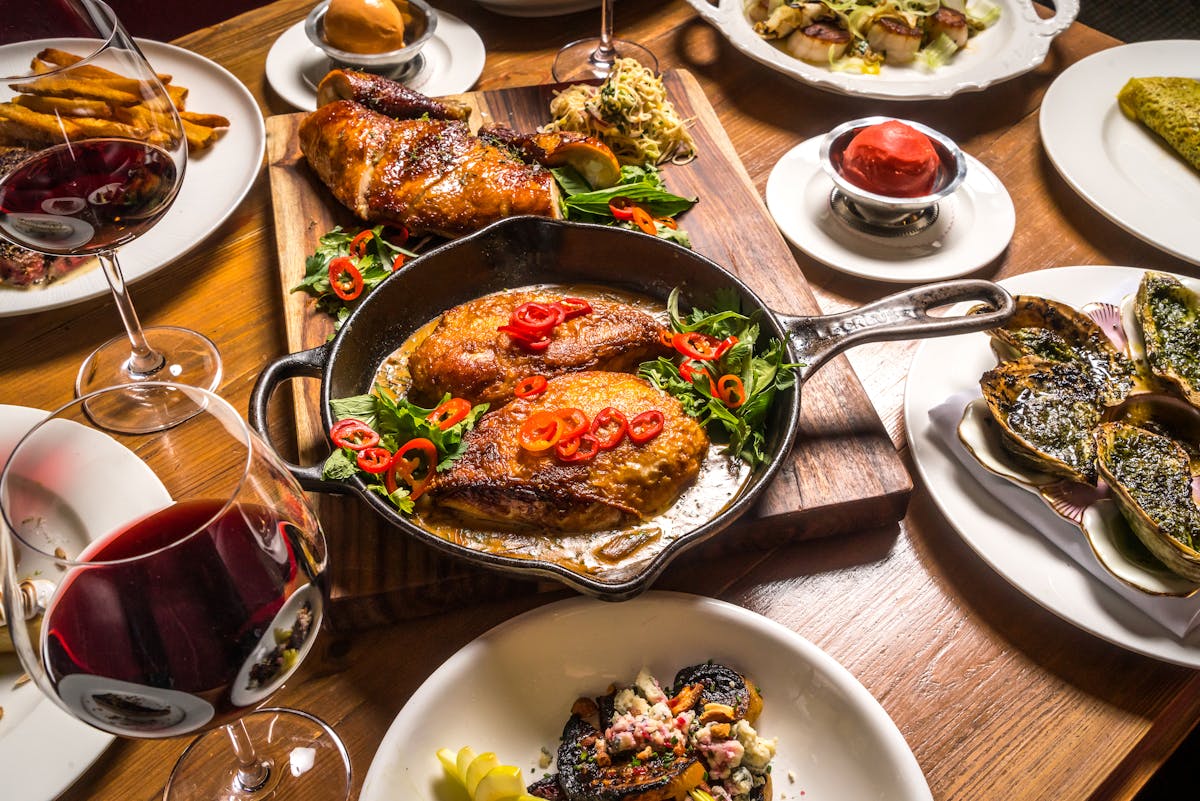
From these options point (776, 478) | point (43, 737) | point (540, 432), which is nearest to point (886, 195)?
point (776, 478)

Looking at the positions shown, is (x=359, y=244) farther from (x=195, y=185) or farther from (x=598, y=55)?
(x=598, y=55)

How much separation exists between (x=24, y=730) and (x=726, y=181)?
75.8 inches

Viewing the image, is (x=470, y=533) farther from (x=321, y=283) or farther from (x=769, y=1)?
(x=769, y=1)

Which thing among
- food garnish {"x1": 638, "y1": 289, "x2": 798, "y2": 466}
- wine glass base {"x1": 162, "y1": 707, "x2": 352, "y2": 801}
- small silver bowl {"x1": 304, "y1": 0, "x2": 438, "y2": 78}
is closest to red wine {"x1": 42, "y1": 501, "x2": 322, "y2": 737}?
wine glass base {"x1": 162, "y1": 707, "x2": 352, "y2": 801}

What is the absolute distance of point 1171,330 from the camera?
5.99 ft

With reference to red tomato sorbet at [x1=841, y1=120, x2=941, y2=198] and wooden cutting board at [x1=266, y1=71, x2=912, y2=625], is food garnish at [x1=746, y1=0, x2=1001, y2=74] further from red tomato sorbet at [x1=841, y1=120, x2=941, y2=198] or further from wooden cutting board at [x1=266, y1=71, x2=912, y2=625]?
red tomato sorbet at [x1=841, y1=120, x2=941, y2=198]

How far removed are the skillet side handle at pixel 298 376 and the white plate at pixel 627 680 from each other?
1.25 feet

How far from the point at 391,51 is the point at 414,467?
1.51 metres

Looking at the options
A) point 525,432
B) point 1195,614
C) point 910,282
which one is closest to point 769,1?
point 910,282

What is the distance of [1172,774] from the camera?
8.51 feet

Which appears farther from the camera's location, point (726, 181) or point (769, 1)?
point (769, 1)

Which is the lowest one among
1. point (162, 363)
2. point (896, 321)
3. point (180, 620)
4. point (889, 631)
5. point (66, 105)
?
point (889, 631)

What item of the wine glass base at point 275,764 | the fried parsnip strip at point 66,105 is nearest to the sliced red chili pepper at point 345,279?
the fried parsnip strip at point 66,105

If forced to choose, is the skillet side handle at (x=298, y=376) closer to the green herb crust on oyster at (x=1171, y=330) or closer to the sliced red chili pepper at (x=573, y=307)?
the sliced red chili pepper at (x=573, y=307)
